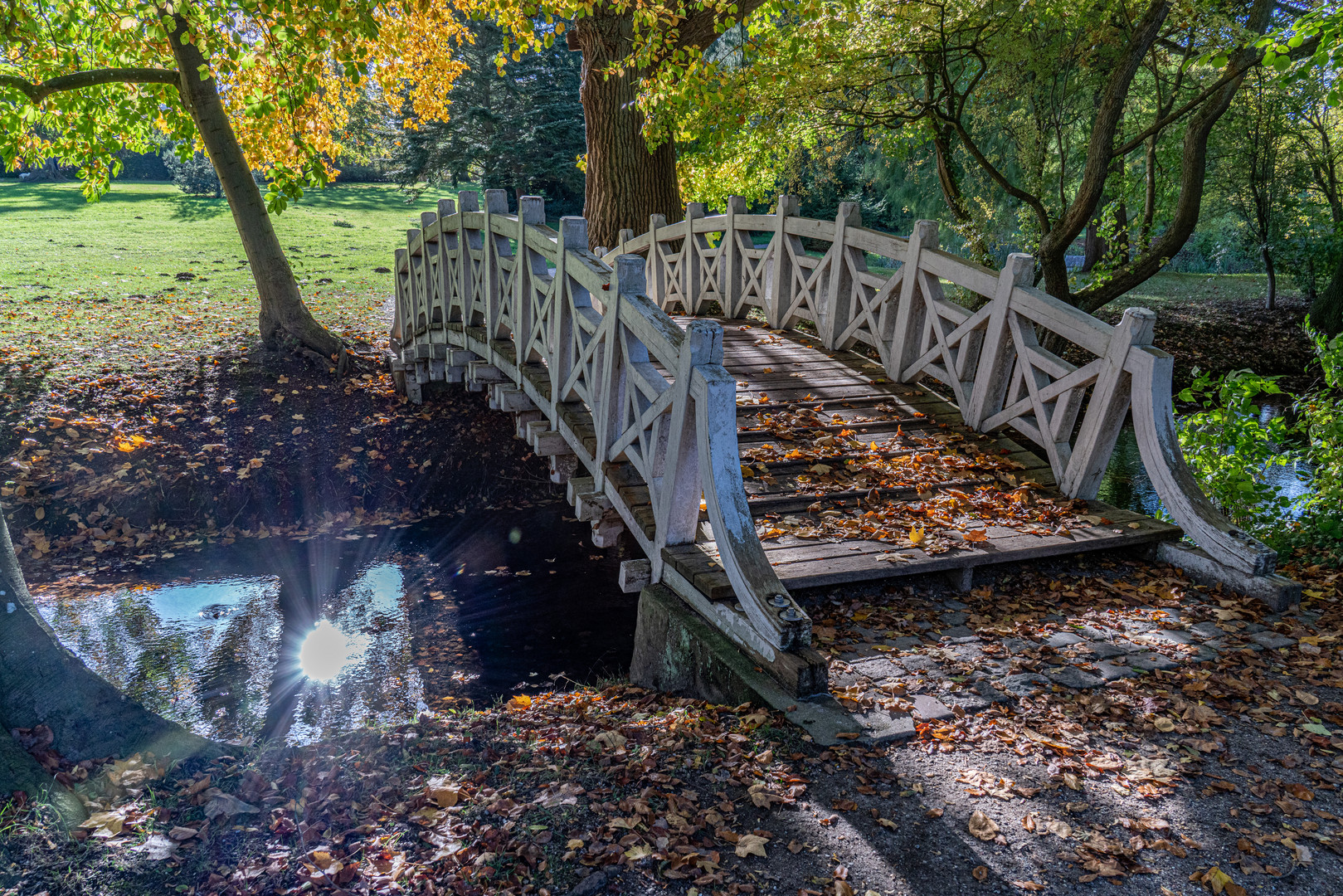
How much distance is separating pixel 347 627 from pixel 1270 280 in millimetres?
24865

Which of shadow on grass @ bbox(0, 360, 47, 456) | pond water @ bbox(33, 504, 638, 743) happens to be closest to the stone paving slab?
pond water @ bbox(33, 504, 638, 743)

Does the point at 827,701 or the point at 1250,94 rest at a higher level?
the point at 1250,94

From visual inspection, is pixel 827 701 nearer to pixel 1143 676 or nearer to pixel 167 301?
pixel 1143 676

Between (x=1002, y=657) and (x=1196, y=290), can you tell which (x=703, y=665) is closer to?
(x=1002, y=657)

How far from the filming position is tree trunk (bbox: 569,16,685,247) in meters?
11.1

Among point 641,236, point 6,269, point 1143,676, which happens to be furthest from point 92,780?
point 6,269

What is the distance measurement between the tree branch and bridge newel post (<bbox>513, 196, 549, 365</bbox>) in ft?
20.8

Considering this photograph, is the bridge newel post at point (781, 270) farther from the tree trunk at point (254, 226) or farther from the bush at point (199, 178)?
the bush at point (199, 178)

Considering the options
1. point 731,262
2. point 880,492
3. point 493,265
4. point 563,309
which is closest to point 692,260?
point 731,262

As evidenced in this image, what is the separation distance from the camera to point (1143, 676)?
4.20m

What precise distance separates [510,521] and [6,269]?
14.7m

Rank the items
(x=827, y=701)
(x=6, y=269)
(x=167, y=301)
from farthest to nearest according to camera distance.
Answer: (x=6, y=269), (x=167, y=301), (x=827, y=701)

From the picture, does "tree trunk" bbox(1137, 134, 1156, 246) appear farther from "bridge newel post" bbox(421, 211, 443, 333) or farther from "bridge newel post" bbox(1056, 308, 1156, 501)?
"bridge newel post" bbox(421, 211, 443, 333)

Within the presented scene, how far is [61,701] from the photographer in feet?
11.8
